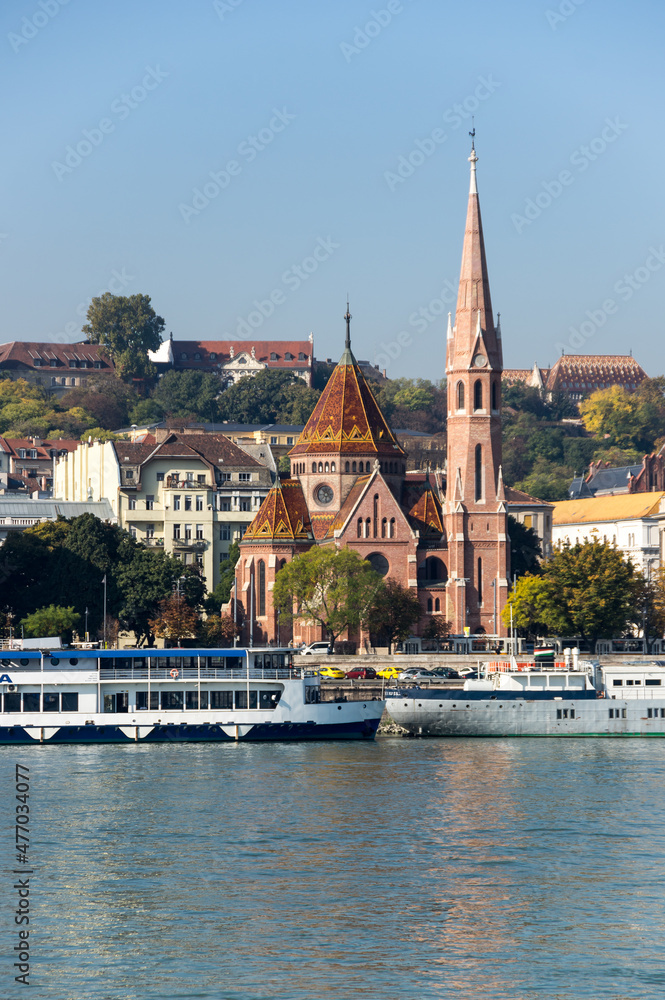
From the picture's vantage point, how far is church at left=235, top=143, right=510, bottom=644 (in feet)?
411

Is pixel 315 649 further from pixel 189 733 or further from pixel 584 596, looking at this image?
pixel 189 733

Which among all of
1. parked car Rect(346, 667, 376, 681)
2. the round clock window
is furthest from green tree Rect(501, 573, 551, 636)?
the round clock window

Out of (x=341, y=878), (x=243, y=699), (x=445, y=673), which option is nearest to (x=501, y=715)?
(x=243, y=699)

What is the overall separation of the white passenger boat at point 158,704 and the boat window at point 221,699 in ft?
0.16

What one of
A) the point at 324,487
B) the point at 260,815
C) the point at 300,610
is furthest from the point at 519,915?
the point at 324,487

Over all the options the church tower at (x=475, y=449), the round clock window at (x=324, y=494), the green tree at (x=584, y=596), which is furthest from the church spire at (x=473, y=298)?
the green tree at (x=584, y=596)

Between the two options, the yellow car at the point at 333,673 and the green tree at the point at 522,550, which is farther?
the green tree at the point at 522,550

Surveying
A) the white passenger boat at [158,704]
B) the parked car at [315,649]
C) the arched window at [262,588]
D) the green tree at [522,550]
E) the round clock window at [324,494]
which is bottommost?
the white passenger boat at [158,704]

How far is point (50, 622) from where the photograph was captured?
114m

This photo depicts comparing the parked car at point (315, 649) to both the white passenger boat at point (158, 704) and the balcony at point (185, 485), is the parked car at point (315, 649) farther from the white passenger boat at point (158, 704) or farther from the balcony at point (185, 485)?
the balcony at point (185, 485)

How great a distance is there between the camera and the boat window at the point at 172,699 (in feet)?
275

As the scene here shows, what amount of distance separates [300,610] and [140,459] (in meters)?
40.8

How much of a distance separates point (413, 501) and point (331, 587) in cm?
1789

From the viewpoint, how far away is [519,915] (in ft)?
148
